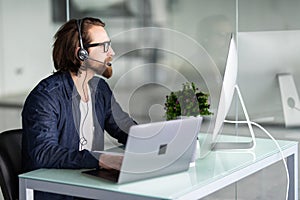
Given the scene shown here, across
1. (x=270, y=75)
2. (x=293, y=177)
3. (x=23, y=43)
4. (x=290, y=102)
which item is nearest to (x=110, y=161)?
(x=293, y=177)

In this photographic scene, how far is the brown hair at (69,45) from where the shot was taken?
2504 millimetres

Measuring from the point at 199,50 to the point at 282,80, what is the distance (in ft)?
1.95

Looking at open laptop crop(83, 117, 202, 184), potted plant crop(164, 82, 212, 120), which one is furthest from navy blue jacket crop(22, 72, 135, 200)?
potted plant crop(164, 82, 212, 120)

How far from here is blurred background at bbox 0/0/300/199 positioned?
3.41 m

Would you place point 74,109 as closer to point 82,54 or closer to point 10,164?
point 82,54

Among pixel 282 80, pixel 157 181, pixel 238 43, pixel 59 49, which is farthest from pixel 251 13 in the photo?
pixel 157 181

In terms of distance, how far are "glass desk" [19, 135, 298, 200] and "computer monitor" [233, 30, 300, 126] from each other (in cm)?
94

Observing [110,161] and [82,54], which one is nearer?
[110,161]

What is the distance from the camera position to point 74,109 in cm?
242

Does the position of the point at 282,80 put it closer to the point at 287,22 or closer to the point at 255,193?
the point at 287,22

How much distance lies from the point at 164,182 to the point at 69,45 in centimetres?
83

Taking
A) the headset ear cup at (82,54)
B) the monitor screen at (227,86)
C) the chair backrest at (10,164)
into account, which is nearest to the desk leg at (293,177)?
the monitor screen at (227,86)

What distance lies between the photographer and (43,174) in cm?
210

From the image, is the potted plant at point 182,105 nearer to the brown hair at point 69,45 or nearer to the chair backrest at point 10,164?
the brown hair at point 69,45
